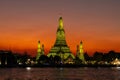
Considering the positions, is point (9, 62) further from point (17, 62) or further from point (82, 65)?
point (82, 65)

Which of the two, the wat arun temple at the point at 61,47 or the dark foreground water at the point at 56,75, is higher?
the wat arun temple at the point at 61,47

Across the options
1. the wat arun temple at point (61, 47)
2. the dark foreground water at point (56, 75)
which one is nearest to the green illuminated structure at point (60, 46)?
the wat arun temple at point (61, 47)

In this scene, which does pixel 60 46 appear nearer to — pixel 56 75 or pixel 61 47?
pixel 61 47

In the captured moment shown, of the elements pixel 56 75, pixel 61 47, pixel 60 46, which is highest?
pixel 60 46

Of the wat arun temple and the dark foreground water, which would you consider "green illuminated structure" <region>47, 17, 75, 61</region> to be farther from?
the dark foreground water

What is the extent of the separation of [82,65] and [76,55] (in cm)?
883

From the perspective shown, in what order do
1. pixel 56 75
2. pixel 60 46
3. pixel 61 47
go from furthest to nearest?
1. pixel 60 46
2. pixel 61 47
3. pixel 56 75

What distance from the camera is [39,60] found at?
168 metres

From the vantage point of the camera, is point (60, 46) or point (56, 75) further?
point (60, 46)

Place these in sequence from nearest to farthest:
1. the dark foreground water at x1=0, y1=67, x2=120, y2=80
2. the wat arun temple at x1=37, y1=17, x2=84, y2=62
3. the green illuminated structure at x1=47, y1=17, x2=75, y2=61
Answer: the dark foreground water at x1=0, y1=67, x2=120, y2=80 < the green illuminated structure at x1=47, y1=17, x2=75, y2=61 < the wat arun temple at x1=37, y1=17, x2=84, y2=62

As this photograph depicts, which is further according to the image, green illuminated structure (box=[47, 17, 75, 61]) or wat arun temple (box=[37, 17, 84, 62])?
Result: wat arun temple (box=[37, 17, 84, 62])

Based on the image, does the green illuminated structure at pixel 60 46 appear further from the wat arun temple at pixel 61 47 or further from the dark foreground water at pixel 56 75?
the dark foreground water at pixel 56 75

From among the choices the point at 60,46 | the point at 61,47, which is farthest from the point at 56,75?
the point at 60,46

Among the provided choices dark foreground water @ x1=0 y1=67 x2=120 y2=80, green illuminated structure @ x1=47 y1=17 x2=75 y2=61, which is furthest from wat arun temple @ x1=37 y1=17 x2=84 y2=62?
dark foreground water @ x1=0 y1=67 x2=120 y2=80
